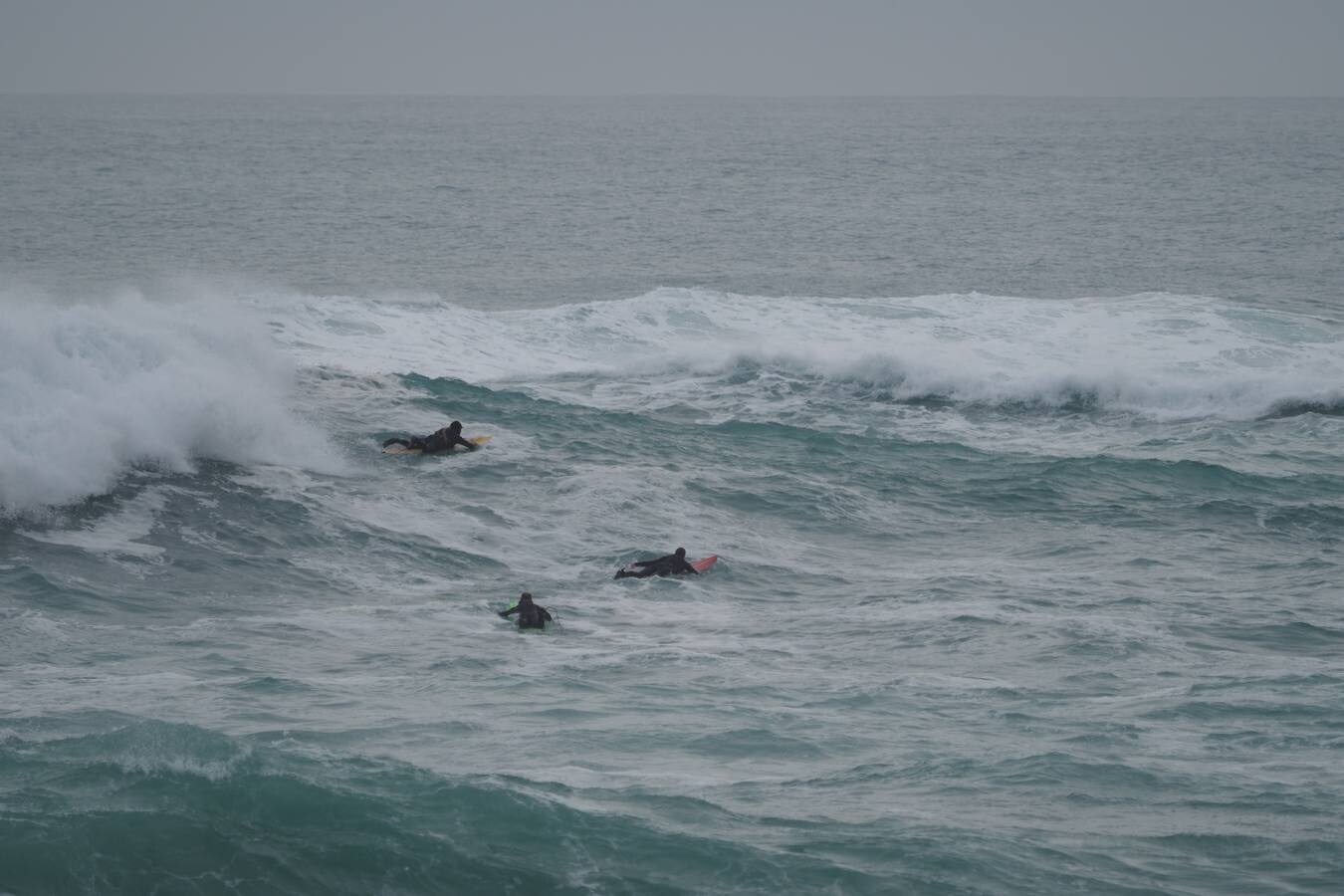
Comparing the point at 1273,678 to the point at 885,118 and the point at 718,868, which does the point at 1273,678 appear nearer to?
the point at 718,868

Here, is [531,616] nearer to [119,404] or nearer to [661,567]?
[661,567]

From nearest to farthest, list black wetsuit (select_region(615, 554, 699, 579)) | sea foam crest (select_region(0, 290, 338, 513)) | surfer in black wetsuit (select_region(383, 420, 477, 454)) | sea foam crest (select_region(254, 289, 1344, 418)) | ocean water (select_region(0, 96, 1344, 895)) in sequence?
ocean water (select_region(0, 96, 1344, 895)), black wetsuit (select_region(615, 554, 699, 579)), sea foam crest (select_region(0, 290, 338, 513)), surfer in black wetsuit (select_region(383, 420, 477, 454)), sea foam crest (select_region(254, 289, 1344, 418))

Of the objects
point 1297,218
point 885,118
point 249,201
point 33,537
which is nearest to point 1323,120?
point 885,118

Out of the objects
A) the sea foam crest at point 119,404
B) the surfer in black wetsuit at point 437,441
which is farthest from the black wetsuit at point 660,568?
the sea foam crest at point 119,404

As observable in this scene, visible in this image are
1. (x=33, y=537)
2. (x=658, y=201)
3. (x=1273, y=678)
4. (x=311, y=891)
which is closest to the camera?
(x=311, y=891)

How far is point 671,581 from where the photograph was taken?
827 inches

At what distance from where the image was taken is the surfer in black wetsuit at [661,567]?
829 inches

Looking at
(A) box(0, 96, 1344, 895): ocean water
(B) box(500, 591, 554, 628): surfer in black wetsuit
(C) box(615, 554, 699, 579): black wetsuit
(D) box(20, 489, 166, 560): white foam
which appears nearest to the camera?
(A) box(0, 96, 1344, 895): ocean water

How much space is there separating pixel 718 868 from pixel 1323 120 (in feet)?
602

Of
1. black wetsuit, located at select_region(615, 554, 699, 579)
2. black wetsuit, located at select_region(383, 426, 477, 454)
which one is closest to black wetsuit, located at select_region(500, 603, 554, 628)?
black wetsuit, located at select_region(615, 554, 699, 579)

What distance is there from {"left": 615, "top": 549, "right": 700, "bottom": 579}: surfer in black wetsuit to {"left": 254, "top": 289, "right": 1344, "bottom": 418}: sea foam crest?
14102 millimetres

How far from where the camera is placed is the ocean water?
12648mm

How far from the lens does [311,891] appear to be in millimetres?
11828

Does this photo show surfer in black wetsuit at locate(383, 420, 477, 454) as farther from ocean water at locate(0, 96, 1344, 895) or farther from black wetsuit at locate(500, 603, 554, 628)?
Result: black wetsuit at locate(500, 603, 554, 628)
